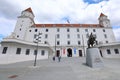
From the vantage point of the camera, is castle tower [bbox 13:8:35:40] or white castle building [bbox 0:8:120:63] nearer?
white castle building [bbox 0:8:120:63]

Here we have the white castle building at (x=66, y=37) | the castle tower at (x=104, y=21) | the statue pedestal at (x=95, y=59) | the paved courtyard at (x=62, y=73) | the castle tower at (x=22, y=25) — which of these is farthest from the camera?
the castle tower at (x=104, y=21)

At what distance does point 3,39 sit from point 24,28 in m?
20.1

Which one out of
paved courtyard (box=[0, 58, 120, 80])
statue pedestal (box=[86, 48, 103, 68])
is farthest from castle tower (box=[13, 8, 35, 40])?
statue pedestal (box=[86, 48, 103, 68])

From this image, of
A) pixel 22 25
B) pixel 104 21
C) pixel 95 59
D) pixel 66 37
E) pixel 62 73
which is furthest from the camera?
pixel 104 21

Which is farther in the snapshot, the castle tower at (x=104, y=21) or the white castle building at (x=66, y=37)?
the castle tower at (x=104, y=21)

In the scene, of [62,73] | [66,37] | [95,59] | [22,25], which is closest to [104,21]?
Answer: [66,37]

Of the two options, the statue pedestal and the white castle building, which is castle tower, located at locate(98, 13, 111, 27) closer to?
the white castle building

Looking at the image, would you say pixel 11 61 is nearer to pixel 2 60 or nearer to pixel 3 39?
pixel 2 60

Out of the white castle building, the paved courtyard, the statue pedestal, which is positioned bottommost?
the paved courtyard

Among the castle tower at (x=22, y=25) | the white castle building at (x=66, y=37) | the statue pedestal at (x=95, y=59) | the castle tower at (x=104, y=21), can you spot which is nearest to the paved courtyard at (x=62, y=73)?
the statue pedestal at (x=95, y=59)

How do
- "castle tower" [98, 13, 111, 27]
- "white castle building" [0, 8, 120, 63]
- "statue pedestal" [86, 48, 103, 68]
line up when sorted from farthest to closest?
"castle tower" [98, 13, 111, 27] < "white castle building" [0, 8, 120, 63] < "statue pedestal" [86, 48, 103, 68]

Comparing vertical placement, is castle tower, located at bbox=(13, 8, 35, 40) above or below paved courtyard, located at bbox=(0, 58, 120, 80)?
above

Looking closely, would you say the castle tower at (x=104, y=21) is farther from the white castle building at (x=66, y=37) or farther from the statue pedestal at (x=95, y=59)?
the statue pedestal at (x=95, y=59)

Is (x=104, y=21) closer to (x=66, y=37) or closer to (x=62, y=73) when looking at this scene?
(x=66, y=37)
